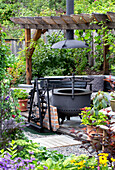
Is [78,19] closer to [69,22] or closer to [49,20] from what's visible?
[69,22]

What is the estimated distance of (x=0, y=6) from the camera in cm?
1348

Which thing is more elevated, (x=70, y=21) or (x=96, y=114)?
(x=70, y=21)

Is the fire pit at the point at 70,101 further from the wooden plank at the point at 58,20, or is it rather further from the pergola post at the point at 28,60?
the pergola post at the point at 28,60

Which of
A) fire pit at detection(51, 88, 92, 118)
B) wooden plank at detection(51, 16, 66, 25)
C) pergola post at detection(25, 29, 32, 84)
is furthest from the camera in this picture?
pergola post at detection(25, 29, 32, 84)

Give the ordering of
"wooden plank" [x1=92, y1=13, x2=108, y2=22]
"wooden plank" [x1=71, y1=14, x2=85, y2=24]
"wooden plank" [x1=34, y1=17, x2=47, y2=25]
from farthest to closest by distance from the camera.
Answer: "wooden plank" [x1=34, y1=17, x2=47, y2=25] < "wooden plank" [x1=71, y1=14, x2=85, y2=24] < "wooden plank" [x1=92, y1=13, x2=108, y2=22]

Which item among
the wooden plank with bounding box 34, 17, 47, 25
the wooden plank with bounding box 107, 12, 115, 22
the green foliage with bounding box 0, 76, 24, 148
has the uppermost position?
the wooden plank with bounding box 34, 17, 47, 25

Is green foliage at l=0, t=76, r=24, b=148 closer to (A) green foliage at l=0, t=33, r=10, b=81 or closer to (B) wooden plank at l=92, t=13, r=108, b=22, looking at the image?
(A) green foliage at l=0, t=33, r=10, b=81

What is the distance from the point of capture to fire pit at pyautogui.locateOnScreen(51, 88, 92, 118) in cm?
577

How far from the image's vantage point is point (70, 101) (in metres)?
5.78

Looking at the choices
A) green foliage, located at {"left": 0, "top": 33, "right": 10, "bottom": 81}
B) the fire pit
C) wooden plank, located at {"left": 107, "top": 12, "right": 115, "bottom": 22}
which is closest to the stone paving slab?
the fire pit

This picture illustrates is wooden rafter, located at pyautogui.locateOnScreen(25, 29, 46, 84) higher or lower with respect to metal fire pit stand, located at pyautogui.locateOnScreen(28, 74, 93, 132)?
higher

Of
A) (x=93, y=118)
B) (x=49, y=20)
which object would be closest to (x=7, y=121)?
(x=93, y=118)

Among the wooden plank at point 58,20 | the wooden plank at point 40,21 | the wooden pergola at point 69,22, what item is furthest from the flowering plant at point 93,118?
the wooden plank at point 40,21

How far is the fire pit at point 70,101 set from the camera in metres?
5.77
